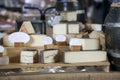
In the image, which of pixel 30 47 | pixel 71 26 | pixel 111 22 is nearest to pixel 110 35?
pixel 111 22

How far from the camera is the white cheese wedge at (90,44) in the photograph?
1.17 m

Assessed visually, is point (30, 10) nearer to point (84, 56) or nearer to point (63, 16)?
point (63, 16)

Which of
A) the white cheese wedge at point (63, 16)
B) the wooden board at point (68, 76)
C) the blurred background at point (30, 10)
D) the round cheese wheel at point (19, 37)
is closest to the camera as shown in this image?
Answer: the wooden board at point (68, 76)

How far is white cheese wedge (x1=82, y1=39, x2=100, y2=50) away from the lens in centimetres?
117

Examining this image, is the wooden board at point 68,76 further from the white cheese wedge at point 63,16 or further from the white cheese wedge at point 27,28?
the white cheese wedge at point 63,16

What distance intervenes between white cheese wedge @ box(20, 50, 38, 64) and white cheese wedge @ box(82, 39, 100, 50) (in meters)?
0.21

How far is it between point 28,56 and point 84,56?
0.23m

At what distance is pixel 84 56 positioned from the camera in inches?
45.5

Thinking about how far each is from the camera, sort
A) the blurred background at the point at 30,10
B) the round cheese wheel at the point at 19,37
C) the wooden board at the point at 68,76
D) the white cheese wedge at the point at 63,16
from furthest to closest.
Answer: the blurred background at the point at 30,10, the white cheese wedge at the point at 63,16, the round cheese wheel at the point at 19,37, the wooden board at the point at 68,76

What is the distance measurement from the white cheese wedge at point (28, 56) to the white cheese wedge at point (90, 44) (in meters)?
0.21

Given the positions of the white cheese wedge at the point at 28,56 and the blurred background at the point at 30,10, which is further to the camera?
the blurred background at the point at 30,10

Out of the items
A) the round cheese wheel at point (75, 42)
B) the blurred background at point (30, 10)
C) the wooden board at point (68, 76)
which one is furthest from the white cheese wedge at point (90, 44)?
the blurred background at point (30, 10)

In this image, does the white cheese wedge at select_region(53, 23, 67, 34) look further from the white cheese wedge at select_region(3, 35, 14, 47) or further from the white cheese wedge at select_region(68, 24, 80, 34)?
the white cheese wedge at select_region(3, 35, 14, 47)

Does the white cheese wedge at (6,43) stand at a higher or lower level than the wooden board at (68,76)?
higher
